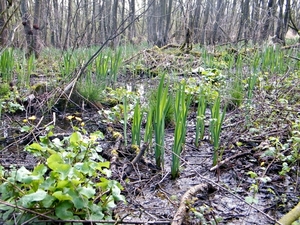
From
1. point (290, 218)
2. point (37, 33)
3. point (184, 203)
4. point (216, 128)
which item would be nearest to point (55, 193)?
point (184, 203)

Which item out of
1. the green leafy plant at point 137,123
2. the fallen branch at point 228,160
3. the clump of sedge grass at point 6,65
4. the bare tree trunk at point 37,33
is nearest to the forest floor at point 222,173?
the fallen branch at point 228,160

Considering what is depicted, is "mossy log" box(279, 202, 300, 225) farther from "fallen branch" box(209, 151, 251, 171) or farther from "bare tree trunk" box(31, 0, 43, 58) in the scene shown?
"bare tree trunk" box(31, 0, 43, 58)


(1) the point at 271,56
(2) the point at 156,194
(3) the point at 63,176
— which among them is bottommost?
(2) the point at 156,194

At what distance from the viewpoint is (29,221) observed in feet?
3.26

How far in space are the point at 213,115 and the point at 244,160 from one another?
0.33 meters

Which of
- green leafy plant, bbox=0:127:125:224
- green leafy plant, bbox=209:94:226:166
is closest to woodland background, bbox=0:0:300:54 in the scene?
green leafy plant, bbox=209:94:226:166

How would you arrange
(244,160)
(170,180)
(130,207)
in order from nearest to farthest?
(130,207) → (170,180) → (244,160)

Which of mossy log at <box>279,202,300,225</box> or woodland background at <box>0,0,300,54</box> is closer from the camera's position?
mossy log at <box>279,202,300,225</box>

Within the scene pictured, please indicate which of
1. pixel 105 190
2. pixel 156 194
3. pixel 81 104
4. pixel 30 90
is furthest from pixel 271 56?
pixel 105 190

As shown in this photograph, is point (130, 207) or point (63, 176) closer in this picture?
point (63, 176)

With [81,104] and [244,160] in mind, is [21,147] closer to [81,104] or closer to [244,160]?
[81,104]

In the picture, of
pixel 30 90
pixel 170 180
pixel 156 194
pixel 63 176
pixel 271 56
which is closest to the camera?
pixel 63 176

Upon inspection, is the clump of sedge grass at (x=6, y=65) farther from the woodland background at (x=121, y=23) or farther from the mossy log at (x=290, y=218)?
the mossy log at (x=290, y=218)

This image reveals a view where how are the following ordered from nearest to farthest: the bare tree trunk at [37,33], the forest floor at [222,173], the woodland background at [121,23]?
the forest floor at [222,173] < the woodland background at [121,23] < the bare tree trunk at [37,33]
